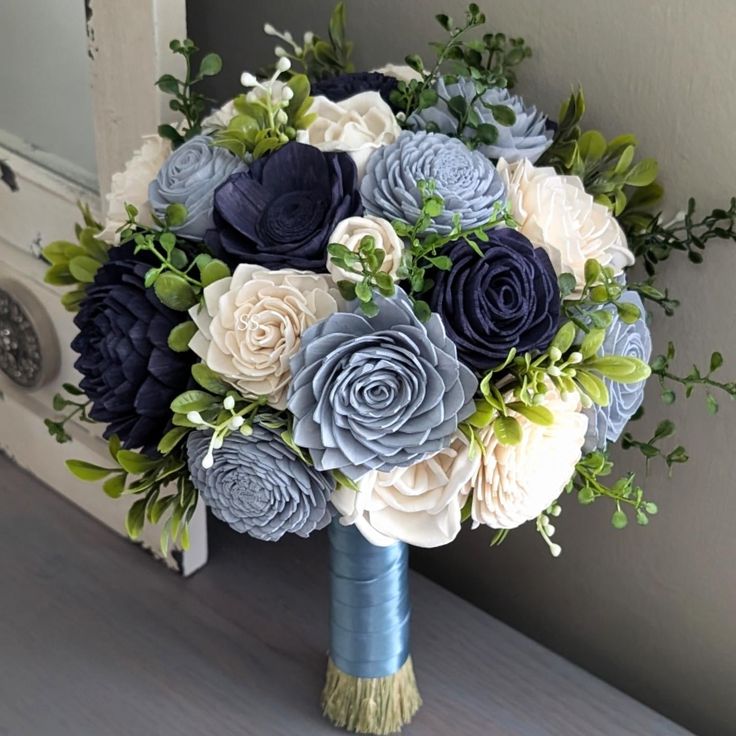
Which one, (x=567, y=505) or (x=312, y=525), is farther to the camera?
(x=567, y=505)

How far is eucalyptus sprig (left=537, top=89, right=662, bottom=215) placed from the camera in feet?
2.30

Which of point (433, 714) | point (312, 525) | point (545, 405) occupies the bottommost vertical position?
point (433, 714)

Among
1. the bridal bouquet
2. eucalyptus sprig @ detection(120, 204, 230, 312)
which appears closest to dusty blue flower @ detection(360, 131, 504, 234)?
the bridal bouquet

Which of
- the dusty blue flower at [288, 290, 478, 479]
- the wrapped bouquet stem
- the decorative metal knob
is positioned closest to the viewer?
the dusty blue flower at [288, 290, 478, 479]

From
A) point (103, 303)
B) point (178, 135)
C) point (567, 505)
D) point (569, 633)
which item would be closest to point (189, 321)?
point (103, 303)

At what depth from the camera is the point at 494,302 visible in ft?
1.83

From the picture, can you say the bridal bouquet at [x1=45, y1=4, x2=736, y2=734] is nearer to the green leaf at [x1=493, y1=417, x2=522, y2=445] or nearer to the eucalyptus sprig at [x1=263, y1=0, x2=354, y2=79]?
the green leaf at [x1=493, y1=417, x2=522, y2=445]

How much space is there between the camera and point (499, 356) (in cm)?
56

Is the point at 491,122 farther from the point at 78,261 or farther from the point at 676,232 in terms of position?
the point at 78,261

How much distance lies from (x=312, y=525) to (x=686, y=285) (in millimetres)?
361

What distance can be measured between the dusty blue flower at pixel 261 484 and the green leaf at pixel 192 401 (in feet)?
0.08

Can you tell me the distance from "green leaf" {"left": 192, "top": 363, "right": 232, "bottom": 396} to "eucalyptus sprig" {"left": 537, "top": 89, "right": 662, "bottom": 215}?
0.30m

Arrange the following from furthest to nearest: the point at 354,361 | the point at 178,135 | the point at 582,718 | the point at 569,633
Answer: the point at 569,633
the point at 582,718
the point at 178,135
the point at 354,361

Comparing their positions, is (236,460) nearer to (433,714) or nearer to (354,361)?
(354,361)
